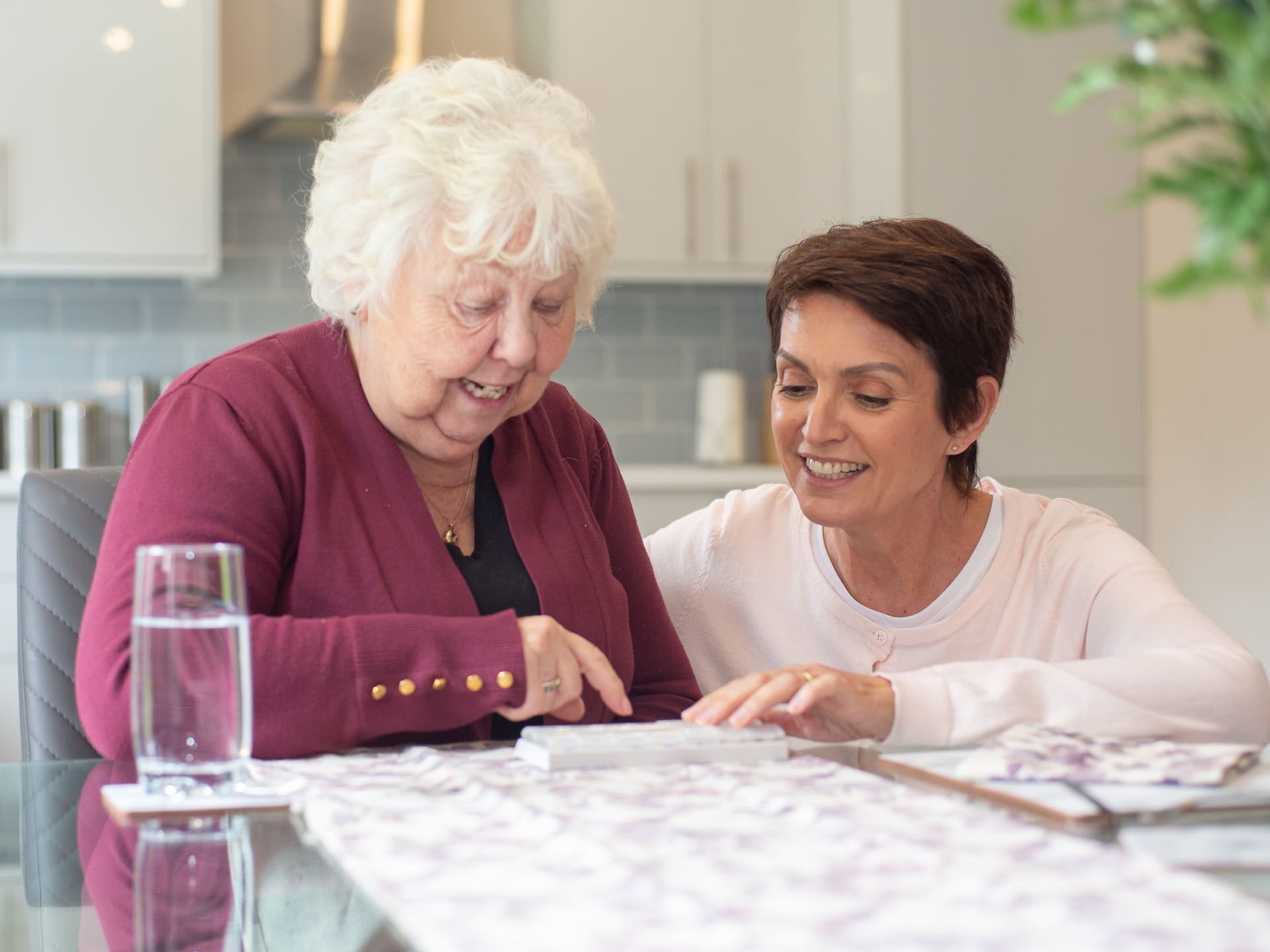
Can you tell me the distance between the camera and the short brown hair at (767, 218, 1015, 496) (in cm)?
171

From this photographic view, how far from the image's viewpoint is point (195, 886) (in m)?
0.86

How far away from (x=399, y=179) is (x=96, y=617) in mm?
489

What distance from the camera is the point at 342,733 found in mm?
1219

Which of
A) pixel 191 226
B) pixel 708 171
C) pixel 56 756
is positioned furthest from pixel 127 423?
pixel 56 756

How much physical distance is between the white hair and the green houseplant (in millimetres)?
744

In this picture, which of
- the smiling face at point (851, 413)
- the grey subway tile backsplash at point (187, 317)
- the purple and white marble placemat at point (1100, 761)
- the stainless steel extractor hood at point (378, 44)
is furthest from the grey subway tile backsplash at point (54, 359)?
the purple and white marble placemat at point (1100, 761)

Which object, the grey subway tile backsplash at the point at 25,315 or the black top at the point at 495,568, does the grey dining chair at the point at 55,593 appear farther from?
the grey subway tile backsplash at the point at 25,315

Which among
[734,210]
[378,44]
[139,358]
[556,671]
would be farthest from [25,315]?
[556,671]

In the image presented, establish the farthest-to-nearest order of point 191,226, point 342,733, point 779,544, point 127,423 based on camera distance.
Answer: point 127,423 < point 191,226 < point 779,544 < point 342,733

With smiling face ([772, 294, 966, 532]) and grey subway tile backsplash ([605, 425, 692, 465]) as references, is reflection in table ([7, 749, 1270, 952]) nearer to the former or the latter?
smiling face ([772, 294, 966, 532])

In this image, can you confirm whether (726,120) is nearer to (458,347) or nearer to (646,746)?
(458,347)

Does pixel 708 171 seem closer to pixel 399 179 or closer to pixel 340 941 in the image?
pixel 399 179

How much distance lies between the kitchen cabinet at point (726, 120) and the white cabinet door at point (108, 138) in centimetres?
96

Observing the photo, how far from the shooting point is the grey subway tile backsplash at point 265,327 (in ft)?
12.9
